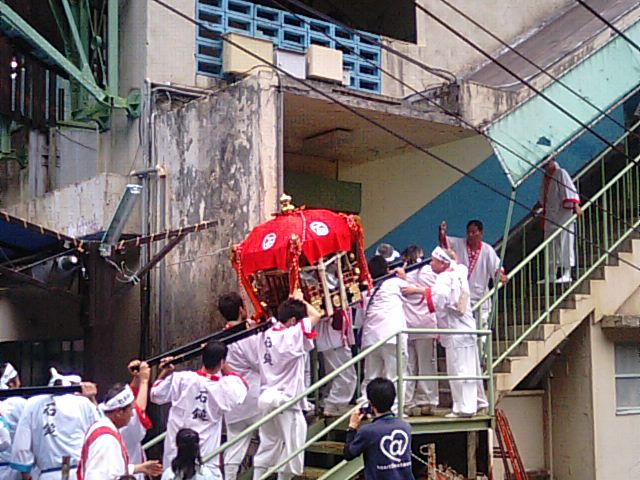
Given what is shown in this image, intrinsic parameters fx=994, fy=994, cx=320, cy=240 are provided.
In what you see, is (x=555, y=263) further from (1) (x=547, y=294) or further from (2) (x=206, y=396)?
(2) (x=206, y=396)

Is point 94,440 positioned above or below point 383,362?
below

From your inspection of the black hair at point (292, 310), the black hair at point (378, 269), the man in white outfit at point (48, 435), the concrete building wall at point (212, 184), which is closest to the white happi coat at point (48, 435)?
the man in white outfit at point (48, 435)

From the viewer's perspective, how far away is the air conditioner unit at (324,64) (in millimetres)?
11523

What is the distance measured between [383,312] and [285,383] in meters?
1.36

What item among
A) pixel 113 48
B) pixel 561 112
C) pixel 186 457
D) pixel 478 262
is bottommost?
pixel 186 457

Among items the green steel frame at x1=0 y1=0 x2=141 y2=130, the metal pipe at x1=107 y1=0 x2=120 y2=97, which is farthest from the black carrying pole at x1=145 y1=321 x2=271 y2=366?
the metal pipe at x1=107 y1=0 x2=120 y2=97

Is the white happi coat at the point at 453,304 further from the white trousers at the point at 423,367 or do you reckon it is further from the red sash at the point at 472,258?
the red sash at the point at 472,258

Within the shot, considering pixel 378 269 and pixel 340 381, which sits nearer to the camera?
pixel 340 381

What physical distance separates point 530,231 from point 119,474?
8.85 metres

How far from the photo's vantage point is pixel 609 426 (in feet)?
39.4

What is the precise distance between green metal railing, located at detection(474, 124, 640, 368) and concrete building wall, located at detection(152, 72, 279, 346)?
109 inches

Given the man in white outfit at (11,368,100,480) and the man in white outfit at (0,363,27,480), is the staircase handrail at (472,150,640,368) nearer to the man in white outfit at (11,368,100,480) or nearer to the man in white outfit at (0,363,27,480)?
the man in white outfit at (11,368,100,480)

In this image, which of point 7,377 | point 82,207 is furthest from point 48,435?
point 82,207

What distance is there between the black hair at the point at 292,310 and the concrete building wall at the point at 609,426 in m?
4.97
